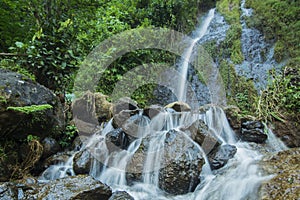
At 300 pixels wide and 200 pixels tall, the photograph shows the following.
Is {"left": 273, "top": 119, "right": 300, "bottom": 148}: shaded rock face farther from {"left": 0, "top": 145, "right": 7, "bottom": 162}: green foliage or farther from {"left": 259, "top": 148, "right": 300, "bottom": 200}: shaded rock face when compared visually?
{"left": 0, "top": 145, "right": 7, "bottom": 162}: green foliage

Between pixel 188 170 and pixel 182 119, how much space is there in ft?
6.56

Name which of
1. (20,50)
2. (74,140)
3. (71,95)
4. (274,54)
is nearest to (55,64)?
(20,50)

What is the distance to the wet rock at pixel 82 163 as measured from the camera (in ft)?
13.4

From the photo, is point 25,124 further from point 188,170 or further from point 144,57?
point 144,57

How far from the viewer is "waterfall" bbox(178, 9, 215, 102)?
888cm

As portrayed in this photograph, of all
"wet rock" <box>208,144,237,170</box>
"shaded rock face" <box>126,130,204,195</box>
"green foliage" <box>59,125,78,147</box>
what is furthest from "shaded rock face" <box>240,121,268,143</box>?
"green foliage" <box>59,125,78,147</box>

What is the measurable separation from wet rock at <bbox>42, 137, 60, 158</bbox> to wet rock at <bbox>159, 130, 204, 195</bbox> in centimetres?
247

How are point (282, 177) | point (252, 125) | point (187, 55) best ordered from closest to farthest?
point (282, 177), point (252, 125), point (187, 55)

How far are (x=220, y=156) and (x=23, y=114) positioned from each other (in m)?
3.71

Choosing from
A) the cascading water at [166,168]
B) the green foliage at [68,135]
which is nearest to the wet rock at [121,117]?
the cascading water at [166,168]

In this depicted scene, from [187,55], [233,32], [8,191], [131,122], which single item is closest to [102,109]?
[131,122]

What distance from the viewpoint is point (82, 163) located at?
4.11 meters

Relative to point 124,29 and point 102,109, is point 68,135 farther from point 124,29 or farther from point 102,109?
point 124,29

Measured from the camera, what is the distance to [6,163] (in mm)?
3994
